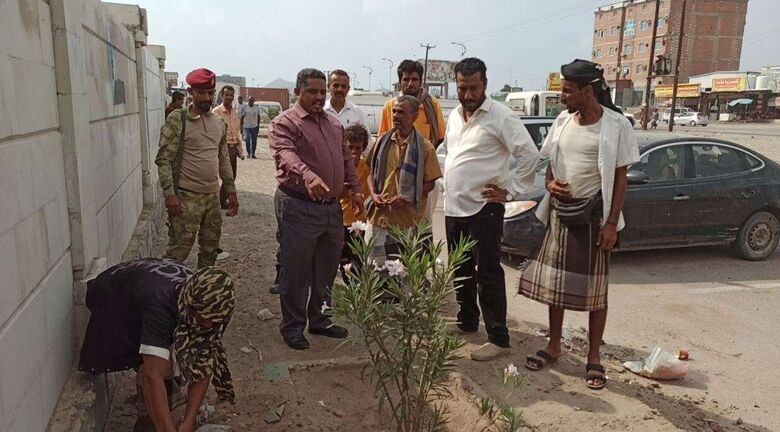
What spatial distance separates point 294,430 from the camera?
3100 mm

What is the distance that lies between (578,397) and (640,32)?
81322 mm

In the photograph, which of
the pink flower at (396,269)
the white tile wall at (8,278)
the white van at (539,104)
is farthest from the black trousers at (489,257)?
the white van at (539,104)

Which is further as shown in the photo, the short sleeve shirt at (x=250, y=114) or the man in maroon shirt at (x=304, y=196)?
the short sleeve shirt at (x=250, y=114)

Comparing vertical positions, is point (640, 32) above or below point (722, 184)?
above

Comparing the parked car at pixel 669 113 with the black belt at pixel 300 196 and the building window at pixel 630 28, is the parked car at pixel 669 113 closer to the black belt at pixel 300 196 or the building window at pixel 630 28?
the building window at pixel 630 28

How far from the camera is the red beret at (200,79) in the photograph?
167 inches

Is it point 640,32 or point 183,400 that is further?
point 640,32

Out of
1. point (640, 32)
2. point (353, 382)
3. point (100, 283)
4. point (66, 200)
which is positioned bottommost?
point (353, 382)

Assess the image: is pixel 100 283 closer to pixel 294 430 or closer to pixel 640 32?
pixel 294 430

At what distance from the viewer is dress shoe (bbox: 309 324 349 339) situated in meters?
4.27

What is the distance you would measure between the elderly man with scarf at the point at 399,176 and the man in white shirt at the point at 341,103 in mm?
748

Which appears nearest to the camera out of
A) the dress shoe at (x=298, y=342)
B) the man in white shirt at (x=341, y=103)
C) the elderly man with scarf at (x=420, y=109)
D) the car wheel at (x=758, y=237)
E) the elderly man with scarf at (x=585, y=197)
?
the elderly man with scarf at (x=585, y=197)

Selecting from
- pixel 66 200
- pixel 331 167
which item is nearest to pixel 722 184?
pixel 331 167

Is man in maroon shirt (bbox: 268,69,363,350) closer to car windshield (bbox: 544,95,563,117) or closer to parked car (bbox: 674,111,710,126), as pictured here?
car windshield (bbox: 544,95,563,117)
